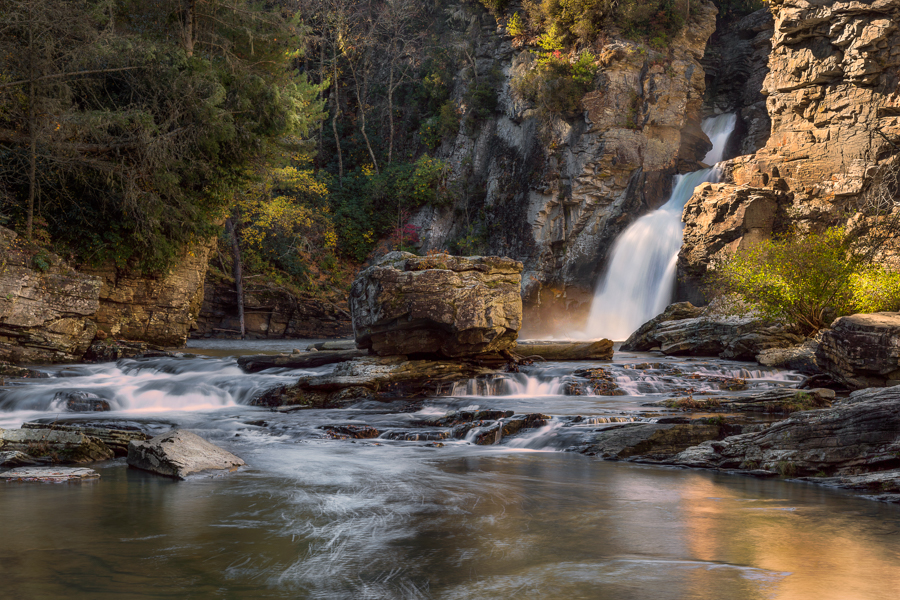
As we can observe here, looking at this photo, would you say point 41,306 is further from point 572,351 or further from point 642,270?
point 642,270

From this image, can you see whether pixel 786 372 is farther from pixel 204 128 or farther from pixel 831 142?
pixel 204 128

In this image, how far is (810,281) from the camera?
50.0 ft

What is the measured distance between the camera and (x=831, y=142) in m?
21.1

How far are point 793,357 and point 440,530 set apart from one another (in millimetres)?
12826

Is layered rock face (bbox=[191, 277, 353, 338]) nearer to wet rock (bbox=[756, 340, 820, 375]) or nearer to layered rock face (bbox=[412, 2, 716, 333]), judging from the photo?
layered rock face (bbox=[412, 2, 716, 333])

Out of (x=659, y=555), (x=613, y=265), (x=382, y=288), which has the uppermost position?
(x=613, y=265)

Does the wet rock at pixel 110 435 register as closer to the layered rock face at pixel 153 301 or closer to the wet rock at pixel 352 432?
the wet rock at pixel 352 432

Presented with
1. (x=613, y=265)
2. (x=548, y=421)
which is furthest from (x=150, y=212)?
(x=613, y=265)

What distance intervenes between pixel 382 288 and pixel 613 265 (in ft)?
54.1

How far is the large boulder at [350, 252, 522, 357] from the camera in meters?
12.6

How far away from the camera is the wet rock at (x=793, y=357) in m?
14.3

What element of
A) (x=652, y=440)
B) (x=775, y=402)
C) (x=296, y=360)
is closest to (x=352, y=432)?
(x=652, y=440)

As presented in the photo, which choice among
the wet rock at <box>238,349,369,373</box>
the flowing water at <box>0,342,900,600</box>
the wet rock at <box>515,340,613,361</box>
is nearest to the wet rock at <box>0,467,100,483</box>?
the flowing water at <box>0,342,900,600</box>

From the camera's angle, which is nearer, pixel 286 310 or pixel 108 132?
pixel 108 132
